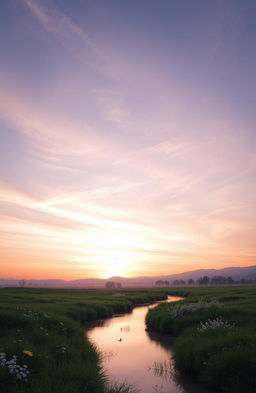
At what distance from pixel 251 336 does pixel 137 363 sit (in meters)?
6.13

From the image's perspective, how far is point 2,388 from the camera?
9383mm

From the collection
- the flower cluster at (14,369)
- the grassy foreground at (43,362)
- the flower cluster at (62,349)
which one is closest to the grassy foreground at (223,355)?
the grassy foreground at (43,362)

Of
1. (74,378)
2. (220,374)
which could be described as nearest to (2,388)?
(74,378)

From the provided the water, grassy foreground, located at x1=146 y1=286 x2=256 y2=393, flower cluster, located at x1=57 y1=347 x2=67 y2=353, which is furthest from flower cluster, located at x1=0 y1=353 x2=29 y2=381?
grassy foreground, located at x1=146 y1=286 x2=256 y2=393

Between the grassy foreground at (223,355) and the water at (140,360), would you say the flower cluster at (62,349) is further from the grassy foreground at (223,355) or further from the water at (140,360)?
the grassy foreground at (223,355)

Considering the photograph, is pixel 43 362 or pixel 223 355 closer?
pixel 43 362

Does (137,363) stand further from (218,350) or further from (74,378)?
(74,378)

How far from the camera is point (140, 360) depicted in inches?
752

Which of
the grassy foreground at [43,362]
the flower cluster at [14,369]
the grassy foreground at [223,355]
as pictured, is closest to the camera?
the flower cluster at [14,369]

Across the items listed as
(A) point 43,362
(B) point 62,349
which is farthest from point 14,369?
(B) point 62,349

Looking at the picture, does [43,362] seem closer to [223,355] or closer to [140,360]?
[223,355]

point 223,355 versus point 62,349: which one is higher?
point 62,349

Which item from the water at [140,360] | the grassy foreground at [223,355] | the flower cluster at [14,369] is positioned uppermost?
the flower cluster at [14,369]

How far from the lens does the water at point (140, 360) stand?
14664mm
